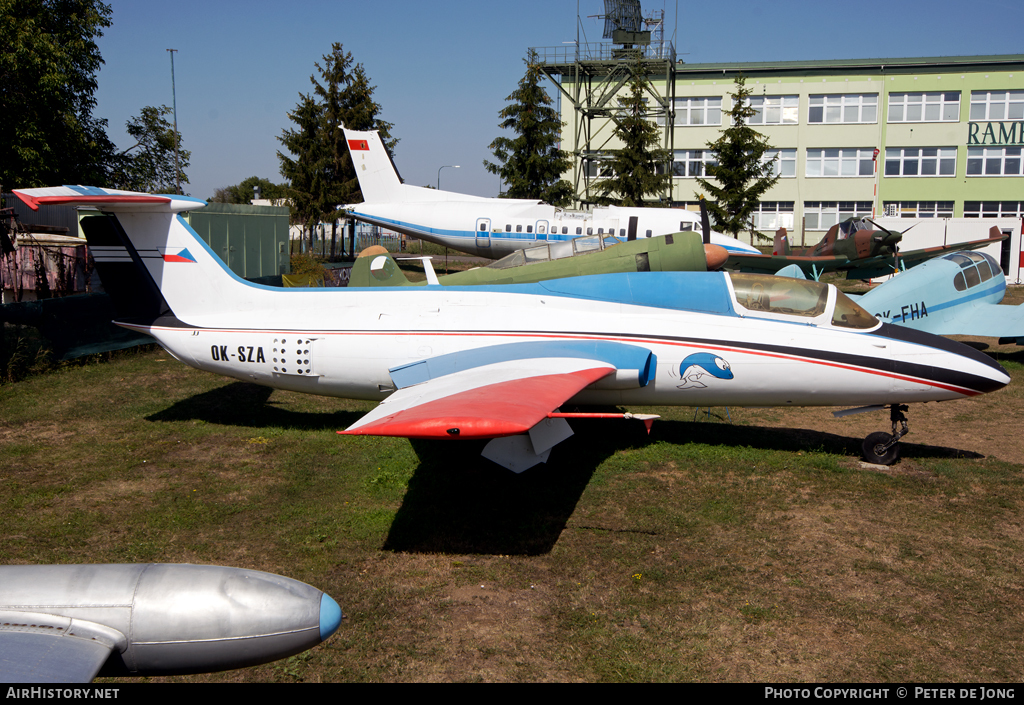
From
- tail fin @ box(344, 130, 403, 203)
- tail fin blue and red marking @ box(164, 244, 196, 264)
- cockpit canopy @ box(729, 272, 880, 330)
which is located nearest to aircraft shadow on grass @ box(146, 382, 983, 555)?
cockpit canopy @ box(729, 272, 880, 330)

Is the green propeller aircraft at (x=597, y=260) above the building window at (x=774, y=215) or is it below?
below

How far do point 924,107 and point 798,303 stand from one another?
5151 centimetres

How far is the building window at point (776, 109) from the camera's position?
170 feet

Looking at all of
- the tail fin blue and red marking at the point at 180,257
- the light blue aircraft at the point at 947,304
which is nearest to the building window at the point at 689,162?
the light blue aircraft at the point at 947,304

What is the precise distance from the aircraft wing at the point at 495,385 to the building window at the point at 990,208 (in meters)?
53.0

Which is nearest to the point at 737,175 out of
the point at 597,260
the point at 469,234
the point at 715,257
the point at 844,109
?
the point at 469,234

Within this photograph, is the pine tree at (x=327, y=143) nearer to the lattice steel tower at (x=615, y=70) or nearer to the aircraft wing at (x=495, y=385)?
the lattice steel tower at (x=615, y=70)

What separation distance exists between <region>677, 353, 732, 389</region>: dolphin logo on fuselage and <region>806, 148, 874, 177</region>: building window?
49.2 meters

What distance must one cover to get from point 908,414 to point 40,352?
16.8m

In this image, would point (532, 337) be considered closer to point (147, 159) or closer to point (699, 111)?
point (147, 159)

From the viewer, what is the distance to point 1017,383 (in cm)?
1448

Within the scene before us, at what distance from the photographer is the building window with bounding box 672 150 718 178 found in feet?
175

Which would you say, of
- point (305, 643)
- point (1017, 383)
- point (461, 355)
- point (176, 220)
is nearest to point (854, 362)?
point (461, 355)

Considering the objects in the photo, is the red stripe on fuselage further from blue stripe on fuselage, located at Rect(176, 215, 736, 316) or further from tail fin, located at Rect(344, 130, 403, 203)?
tail fin, located at Rect(344, 130, 403, 203)
